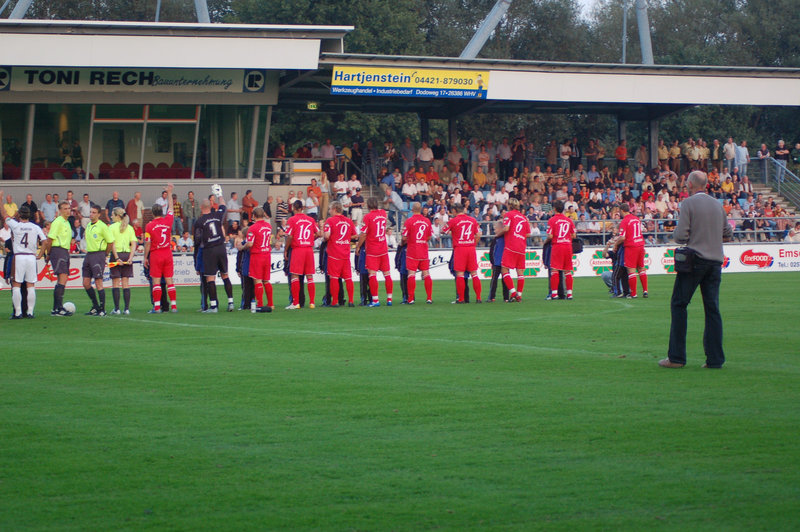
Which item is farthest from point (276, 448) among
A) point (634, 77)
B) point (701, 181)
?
point (634, 77)

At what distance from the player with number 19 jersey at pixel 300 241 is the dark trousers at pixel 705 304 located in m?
10.6

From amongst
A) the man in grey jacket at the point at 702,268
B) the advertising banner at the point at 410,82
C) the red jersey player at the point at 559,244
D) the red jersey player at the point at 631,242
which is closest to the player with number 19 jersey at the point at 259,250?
the red jersey player at the point at 559,244

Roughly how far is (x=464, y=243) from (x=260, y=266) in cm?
435

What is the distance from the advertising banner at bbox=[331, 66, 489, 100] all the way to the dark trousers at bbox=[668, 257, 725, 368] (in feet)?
87.1

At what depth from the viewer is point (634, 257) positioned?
21.8 meters

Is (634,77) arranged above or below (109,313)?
above

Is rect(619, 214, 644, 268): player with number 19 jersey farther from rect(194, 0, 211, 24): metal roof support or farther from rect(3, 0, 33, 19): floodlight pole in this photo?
rect(3, 0, 33, 19): floodlight pole

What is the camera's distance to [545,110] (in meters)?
45.7

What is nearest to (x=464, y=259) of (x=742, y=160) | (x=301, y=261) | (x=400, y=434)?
(x=301, y=261)

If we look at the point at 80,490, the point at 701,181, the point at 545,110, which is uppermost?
the point at 545,110

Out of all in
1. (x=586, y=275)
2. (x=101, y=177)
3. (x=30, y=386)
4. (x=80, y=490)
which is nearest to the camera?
(x=80, y=490)

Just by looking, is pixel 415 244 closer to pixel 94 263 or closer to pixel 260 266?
pixel 260 266

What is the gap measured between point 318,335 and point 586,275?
19662 millimetres

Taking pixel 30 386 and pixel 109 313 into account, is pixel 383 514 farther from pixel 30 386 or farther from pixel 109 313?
pixel 109 313
